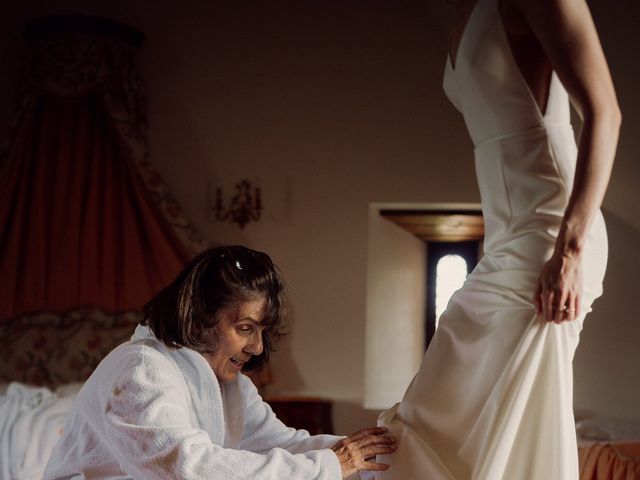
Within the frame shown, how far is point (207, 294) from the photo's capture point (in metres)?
1.78

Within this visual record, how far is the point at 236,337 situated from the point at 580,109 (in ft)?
2.39

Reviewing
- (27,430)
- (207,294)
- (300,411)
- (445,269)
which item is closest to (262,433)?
(207,294)

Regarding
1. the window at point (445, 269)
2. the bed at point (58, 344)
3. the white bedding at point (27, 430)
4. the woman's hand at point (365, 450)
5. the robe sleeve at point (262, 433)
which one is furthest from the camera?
the window at point (445, 269)

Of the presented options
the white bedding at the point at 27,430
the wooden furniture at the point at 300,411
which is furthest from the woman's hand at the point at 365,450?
the wooden furniture at the point at 300,411

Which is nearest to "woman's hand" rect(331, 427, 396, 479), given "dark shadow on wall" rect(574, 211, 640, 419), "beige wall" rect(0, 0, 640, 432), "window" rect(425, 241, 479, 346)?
"dark shadow on wall" rect(574, 211, 640, 419)

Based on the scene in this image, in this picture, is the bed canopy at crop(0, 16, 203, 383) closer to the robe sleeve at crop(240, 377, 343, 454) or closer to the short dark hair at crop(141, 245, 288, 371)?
the robe sleeve at crop(240, 377, 343, 454)

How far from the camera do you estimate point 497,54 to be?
4.96ft

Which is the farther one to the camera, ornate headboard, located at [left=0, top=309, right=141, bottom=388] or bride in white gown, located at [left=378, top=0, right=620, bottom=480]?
ornate headboard, located at [left=0, top=309, right=141, bottom=388]

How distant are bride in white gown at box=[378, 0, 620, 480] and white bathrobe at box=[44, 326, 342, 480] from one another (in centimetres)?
27

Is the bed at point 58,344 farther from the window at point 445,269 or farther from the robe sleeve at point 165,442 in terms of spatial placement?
the robe sleeve at point 165,442

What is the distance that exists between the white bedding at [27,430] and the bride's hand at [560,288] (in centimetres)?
216

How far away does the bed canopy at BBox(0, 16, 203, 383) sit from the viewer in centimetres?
443

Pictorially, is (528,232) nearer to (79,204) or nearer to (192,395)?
(192,395)

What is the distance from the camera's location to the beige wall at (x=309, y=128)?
4566 mm
